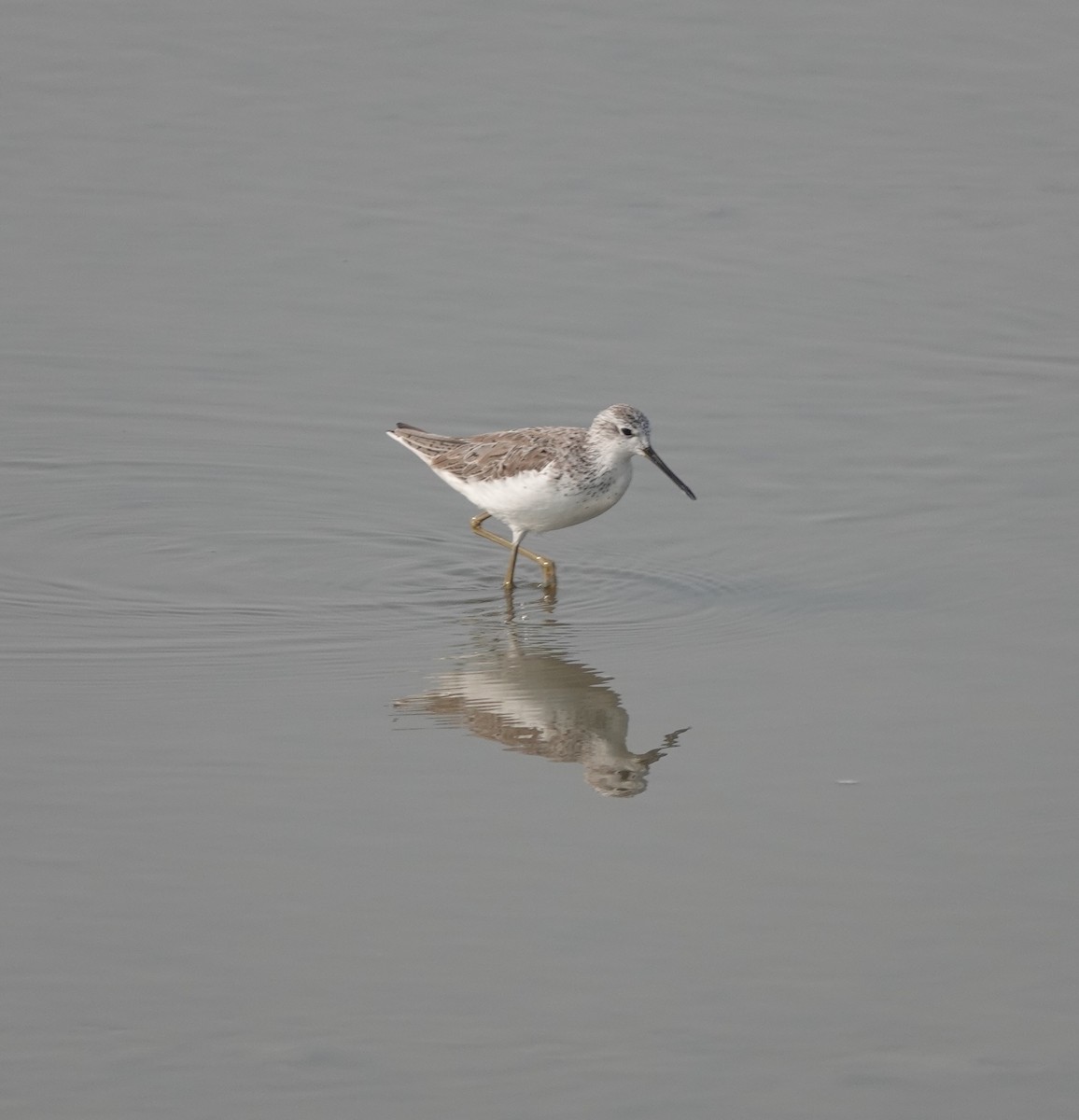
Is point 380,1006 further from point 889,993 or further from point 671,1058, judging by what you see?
point 889,993

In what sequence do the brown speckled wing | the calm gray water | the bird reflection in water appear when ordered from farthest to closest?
the brown speckled wing < the bird reflection in water < the calm gray water

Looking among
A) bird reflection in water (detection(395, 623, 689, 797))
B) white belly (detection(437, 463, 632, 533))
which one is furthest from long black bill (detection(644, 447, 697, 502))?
bird reflection in water (detection(395, 623, 689, 797))

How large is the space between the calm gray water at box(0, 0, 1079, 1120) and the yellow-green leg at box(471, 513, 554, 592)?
0.11m

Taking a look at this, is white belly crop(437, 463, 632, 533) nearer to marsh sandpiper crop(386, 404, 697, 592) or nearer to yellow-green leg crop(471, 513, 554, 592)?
marsh sandpiper crop(386, 404, 697, 592)

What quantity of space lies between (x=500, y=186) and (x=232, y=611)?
21.5 feet

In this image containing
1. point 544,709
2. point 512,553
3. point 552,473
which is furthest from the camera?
point 512,553

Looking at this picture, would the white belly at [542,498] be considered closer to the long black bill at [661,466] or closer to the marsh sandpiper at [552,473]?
the marsh sandpiper at [552,473]

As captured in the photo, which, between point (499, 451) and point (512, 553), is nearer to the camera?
point (512, 553)

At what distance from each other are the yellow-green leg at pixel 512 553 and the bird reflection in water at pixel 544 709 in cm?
94

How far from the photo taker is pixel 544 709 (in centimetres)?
794

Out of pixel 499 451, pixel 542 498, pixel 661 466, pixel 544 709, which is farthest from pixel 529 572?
pixel 544 709

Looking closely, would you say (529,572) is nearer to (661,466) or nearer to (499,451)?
(499,451)

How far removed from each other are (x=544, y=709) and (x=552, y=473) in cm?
214

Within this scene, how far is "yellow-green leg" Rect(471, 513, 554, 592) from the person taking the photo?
9.70 meters
